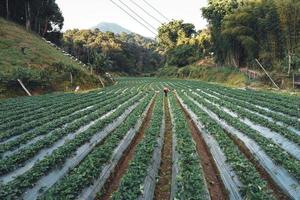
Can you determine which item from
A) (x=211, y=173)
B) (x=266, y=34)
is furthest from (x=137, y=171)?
(x=266, y=34)

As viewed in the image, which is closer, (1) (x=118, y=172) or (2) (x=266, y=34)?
(1) (x=118, y=172)

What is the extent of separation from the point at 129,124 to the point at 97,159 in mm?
4515

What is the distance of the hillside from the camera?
89.6 ft

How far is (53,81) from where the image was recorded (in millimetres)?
32312

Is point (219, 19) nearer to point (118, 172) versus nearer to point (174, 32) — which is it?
point (174, 32)

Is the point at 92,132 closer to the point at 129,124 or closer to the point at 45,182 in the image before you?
the point at 129,124

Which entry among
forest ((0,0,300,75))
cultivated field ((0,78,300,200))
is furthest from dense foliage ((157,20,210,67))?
cultivated field ((0,78,300,200))

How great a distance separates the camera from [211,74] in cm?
5288

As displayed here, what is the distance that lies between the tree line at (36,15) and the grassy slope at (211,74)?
27.5m

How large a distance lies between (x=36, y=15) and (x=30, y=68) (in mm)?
23363

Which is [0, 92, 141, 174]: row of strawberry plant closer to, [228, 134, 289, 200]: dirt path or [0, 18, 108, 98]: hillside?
[228, 134, 289, 200]: dirt path

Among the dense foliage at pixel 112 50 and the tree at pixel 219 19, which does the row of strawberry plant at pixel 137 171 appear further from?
the dense foliage at pixel 112 50

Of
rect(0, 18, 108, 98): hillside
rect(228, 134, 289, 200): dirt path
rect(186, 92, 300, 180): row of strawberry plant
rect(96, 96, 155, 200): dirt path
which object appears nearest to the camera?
rect(228, 134, 289, 200): dirt path

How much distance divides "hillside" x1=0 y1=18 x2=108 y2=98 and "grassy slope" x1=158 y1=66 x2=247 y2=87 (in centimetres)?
1828
